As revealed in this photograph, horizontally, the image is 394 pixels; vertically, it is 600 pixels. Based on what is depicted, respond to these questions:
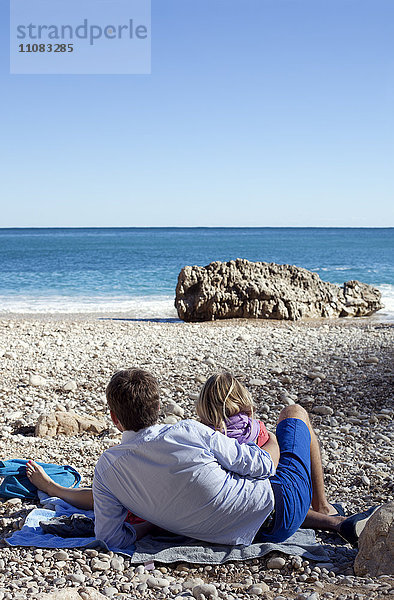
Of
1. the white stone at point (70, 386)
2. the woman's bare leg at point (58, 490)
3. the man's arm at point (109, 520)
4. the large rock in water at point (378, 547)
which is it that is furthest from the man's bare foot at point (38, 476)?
the white stone at point (70, 386)

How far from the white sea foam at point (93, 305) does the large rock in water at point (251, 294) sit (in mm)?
2124

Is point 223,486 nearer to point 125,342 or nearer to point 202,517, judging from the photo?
point 202,517

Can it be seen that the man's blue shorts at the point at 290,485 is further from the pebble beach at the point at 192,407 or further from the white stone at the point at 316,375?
the white stone at the point at 316,375

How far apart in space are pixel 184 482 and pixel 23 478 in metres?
1.60

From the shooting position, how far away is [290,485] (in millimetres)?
3195

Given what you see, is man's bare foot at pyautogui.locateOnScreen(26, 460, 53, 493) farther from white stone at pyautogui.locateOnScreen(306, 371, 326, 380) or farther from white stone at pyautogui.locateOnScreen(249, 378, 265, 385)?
white stone at pyautogui.locateOnScreen(306, 371, 326, 380)

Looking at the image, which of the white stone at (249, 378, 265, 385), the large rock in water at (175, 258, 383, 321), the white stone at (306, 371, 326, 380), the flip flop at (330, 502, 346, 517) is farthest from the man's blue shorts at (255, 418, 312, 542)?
the large rock in water at (175, 258, 383, 321)

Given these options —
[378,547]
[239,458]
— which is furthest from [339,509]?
[239,458]

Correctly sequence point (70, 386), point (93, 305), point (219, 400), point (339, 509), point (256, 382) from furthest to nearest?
point (93, 305), point (256, 382), point (70, 386), point (339, 509), point (219, 400)

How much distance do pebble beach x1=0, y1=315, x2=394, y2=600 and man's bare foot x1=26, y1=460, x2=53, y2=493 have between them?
15cm

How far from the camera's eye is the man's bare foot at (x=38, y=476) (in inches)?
153

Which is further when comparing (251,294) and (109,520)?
(251,294)

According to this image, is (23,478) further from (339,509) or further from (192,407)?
(192,407)

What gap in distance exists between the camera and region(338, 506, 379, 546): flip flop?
3.23 metres
